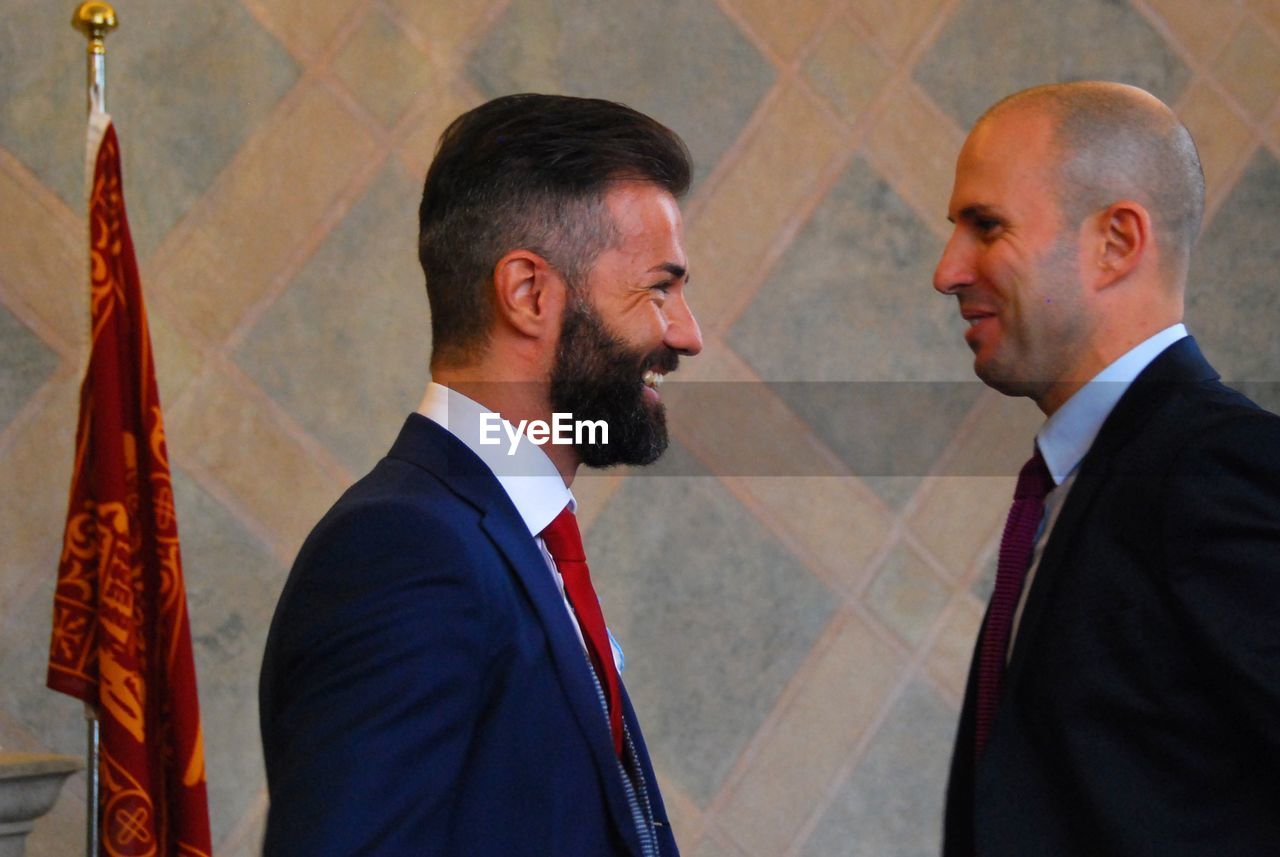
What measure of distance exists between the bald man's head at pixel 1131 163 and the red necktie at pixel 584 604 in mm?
779

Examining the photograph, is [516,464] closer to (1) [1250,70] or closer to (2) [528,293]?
(2) [528,293]

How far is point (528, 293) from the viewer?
2.05m

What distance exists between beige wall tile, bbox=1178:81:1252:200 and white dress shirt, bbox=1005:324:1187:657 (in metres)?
2.88

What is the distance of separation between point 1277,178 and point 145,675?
3546 millimetres

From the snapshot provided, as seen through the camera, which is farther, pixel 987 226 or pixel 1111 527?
pixel 987 226

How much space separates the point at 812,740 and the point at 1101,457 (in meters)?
2.40

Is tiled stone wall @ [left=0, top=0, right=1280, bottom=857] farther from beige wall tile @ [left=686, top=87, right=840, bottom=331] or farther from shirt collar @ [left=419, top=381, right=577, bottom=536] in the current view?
shirt collar @ [left=419, top=381, right=577, bottom=536]

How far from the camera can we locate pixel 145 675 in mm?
2967

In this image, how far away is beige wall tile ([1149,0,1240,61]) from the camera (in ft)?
14.4

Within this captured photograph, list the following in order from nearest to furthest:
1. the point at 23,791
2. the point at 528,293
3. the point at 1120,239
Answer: the point at 1120,239, the point at 528,293, the point at 23,791

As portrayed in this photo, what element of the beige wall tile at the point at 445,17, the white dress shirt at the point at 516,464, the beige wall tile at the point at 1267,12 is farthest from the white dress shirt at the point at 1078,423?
the beige wall tile at the point at 1267,12

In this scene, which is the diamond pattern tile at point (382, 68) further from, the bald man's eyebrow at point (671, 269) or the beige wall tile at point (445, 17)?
the bald man's eyebrow at point (671, 269)

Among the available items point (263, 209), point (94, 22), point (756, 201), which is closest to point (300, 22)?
point (263, 209)

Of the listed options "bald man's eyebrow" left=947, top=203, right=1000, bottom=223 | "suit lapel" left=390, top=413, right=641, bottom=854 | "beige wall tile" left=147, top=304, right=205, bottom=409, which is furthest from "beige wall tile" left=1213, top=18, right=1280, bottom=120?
"suit lapel" left=390, top=413, right=641, bottom=854
